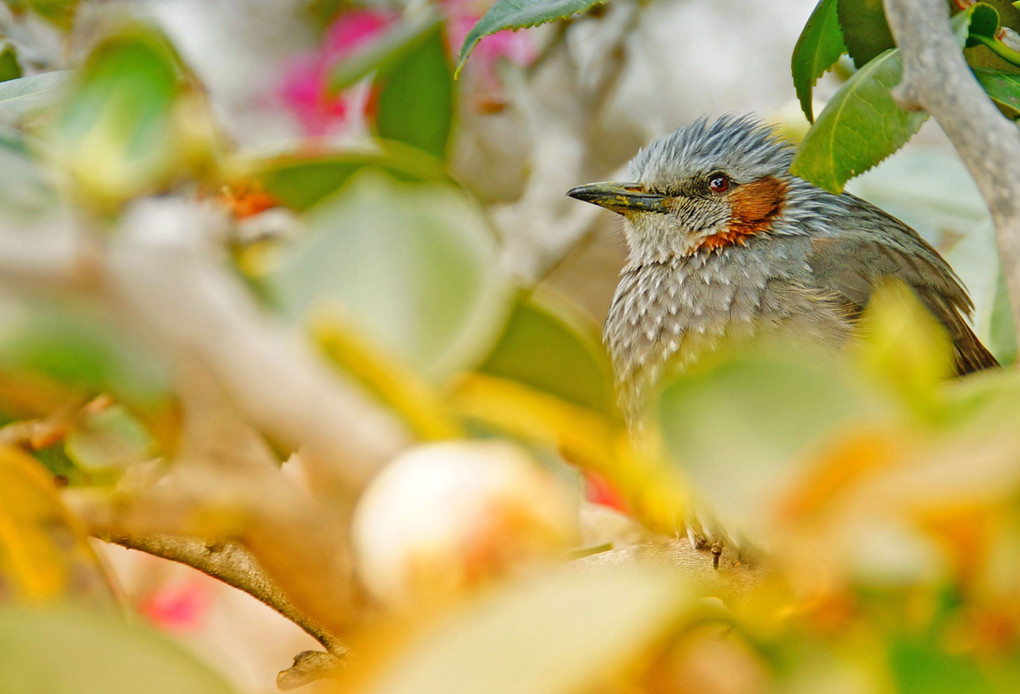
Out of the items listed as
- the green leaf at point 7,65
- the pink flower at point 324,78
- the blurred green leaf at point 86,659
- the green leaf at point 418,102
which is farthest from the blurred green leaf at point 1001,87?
the pink flower at point 324,78

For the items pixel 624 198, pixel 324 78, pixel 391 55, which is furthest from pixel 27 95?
pixel 324 78

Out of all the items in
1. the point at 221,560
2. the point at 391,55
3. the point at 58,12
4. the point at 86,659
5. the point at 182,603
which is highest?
the point at 391,55

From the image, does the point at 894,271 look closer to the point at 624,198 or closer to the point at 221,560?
the point at 624,198

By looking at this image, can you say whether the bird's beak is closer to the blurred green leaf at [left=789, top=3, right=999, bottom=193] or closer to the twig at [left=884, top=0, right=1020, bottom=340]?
the blurred green leaf at [left=789, top=3, right=999, bottom=193]

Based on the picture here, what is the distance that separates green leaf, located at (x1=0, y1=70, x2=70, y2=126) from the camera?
2.11 feet

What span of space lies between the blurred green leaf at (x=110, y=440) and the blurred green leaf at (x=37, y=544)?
0.14 meters

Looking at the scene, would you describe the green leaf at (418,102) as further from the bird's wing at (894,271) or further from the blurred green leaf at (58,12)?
the blurred green leaf at (58,12)

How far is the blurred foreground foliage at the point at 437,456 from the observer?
10.3 inches

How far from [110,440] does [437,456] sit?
0.89ft

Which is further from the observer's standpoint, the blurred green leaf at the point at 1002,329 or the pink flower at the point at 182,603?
the pink flower at the point at 182,603

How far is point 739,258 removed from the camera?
157 centimetres

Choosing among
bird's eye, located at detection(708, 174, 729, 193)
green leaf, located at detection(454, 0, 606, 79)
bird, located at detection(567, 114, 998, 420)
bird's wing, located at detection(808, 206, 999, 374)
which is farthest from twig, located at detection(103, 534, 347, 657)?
bird's eye, located at detection(708, 174, 729, 193)

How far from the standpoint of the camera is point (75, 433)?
0.48 metres

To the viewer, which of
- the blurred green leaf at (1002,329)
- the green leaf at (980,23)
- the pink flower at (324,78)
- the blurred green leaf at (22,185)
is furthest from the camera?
the pink flower at (324,78)
